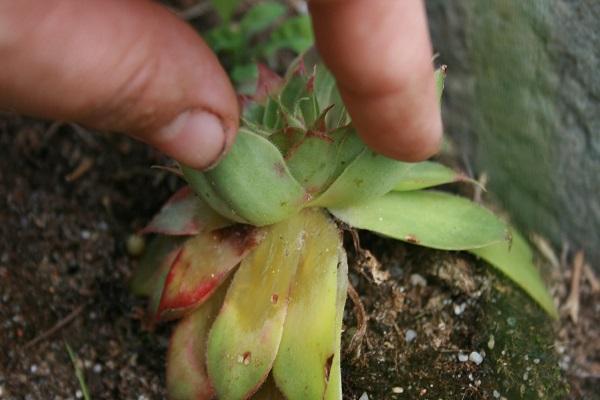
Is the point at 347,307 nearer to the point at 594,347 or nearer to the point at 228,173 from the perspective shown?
the point at 228,173

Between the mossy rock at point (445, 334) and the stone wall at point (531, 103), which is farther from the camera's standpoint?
the stone wall at point (531, 103)

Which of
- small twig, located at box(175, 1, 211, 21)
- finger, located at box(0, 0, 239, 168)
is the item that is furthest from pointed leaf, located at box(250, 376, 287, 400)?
small twig, located at box(175, 1, 211, 21)

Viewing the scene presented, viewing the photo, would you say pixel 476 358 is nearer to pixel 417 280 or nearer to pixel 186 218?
pixel 417 280

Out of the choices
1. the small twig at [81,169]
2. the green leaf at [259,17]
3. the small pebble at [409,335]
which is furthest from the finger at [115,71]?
the green leaf at [259,17]

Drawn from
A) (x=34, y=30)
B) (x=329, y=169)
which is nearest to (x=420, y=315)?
(x=329, y=169)

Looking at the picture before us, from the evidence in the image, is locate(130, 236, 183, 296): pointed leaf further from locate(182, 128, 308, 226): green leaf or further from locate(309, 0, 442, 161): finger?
locate(309, 0, 442, 161): finger

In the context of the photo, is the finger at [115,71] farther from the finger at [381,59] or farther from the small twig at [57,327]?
the small twig at [57,327]
